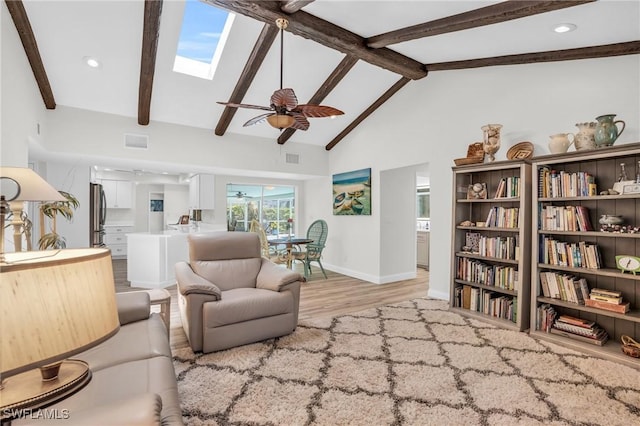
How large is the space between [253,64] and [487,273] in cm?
384

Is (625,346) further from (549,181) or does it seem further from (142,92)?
(142,92)

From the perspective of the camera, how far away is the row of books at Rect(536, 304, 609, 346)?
2.96 metres

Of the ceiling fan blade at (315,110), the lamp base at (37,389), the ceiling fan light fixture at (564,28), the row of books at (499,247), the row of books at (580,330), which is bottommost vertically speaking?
the row of books at (580,330)

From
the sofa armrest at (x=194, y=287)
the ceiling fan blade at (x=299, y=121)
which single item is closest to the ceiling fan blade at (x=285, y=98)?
the ceiling fan blade at (x=299, y=121)

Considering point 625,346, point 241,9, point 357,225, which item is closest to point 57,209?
point 241,9

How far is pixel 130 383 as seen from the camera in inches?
58.9

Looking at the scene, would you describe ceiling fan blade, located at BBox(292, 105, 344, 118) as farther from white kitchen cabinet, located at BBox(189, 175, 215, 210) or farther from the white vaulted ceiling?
white kitchen cabinet, located at BBox(189, 175, 215, 210)

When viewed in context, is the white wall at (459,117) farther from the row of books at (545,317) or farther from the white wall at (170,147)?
the row of books at (545,317)

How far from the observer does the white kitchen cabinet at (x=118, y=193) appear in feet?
26.9

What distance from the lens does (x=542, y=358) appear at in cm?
275

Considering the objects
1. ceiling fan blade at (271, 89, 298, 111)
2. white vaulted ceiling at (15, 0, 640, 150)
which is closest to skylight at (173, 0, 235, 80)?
white vaulted ceiling at (15, 0, 640, 150)

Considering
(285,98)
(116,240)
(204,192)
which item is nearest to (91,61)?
(285,98)

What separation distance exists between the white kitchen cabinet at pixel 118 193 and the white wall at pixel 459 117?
228 inches

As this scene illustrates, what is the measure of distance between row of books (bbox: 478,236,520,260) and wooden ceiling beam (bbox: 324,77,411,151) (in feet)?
8.77
